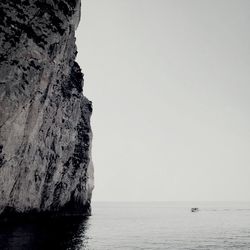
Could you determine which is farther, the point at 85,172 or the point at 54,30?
the point at 85,172

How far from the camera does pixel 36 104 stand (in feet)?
144

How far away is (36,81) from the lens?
41.6m

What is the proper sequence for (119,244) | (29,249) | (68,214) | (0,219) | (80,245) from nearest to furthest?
(29,249), (80,245), (119,244), (0,219), (68,214)

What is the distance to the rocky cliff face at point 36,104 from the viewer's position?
124 feet

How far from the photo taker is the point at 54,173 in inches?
2258

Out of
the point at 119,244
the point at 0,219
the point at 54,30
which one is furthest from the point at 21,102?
the point at 119,244

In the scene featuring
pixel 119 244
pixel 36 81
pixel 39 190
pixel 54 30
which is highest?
Result: pixel 54 30

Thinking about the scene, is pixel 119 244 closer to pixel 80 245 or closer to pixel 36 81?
pixel 80 245

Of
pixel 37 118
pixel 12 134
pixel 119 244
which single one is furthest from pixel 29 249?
pixel 37 118

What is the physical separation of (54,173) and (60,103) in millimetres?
13120

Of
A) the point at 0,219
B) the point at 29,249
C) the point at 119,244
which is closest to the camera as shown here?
the point at 29,249

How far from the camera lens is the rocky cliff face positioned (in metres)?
37.8

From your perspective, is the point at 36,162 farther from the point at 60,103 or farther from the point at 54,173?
the point at 60,103

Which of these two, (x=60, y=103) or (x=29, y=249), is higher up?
(x=60, y=103)
